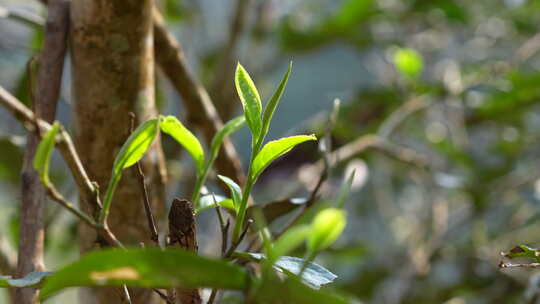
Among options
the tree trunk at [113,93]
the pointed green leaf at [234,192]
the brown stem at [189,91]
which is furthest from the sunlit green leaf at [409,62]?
the pointed green leaf at [234,192]

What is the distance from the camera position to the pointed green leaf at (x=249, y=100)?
0.98 feet

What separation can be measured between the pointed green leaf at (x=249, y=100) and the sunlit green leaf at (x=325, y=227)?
3.6 inches

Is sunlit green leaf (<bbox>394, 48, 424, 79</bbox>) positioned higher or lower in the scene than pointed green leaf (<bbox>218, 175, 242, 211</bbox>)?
higher

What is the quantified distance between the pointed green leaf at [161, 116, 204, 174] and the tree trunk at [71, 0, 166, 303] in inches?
5.3

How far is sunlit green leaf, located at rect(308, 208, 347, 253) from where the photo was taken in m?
0.21

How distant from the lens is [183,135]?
347mm

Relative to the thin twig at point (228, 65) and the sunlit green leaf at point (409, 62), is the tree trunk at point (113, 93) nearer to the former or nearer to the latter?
the sunlit green leaf at point (409, 62)

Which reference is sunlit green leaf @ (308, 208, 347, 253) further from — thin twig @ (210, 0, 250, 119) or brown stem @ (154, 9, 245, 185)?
thin twig @ (210, 0, 250, 119)

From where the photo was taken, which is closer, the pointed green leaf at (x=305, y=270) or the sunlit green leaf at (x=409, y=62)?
the pointed green leaf at (x=305, y=270)

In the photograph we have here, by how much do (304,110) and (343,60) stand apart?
27cm

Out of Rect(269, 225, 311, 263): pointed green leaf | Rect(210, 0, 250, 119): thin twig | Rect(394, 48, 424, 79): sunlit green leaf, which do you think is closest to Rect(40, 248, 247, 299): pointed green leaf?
Rect(269, 225, 311, 263): pointed green leaf

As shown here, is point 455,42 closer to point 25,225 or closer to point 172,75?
point 172,75

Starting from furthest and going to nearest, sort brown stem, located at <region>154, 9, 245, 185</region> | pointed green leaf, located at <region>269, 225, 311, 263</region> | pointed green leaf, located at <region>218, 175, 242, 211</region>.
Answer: brown stem, located at <region>154, 9, 245, 185</region> < pointed green leaf, located at <region>218, 175, 242, 211</region> < pointed green leaf, located at <region>269, 225, 311, 263</region>

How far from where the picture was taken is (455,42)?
1.81 meters
